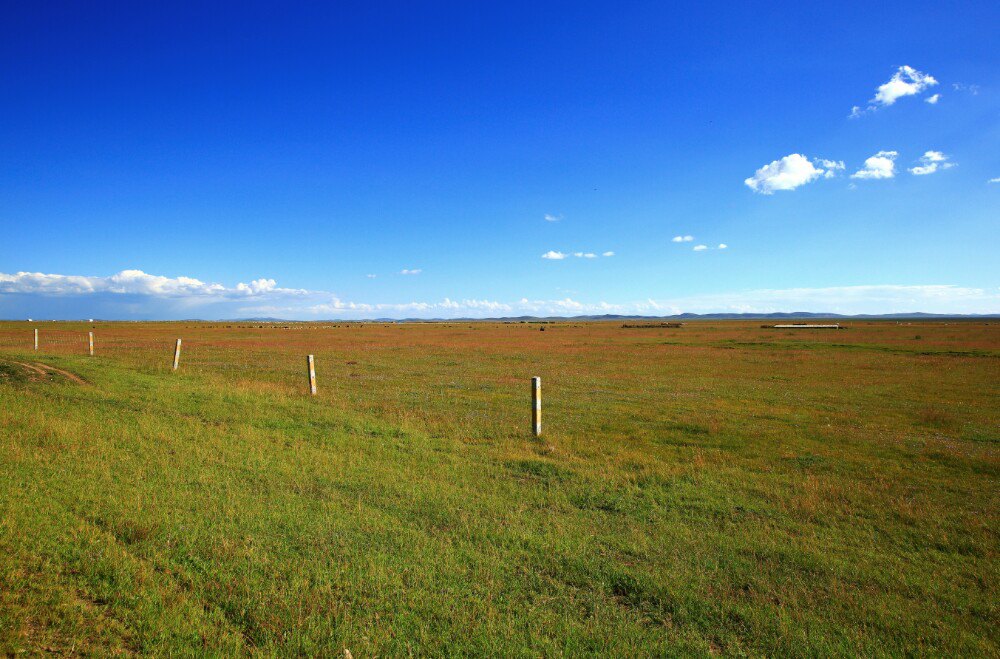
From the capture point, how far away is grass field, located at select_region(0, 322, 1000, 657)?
393 centimetres

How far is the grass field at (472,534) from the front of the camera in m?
3.93

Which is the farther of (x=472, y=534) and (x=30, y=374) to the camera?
(x=30, y=374)

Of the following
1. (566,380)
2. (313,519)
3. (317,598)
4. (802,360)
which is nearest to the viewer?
(317,598)

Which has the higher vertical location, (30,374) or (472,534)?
(30,374)

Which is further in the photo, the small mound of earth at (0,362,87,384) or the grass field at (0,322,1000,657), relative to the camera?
the small mound of earth at (0,362,87,384)

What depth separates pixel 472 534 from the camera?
18.9ft

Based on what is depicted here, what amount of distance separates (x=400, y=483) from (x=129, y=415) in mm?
7184

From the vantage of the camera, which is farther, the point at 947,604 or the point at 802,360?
the point at 802,360

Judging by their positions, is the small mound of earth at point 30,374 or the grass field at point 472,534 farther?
the small mound of earth at point 30,374

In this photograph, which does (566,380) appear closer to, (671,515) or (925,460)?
(925,460)

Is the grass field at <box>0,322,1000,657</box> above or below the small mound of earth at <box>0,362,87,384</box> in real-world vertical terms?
below

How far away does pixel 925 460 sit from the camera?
34.5ft

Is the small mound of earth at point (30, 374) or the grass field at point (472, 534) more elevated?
the small mound of earth at point (30, 374)

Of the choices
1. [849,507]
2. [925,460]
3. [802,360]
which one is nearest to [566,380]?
[925,460]
